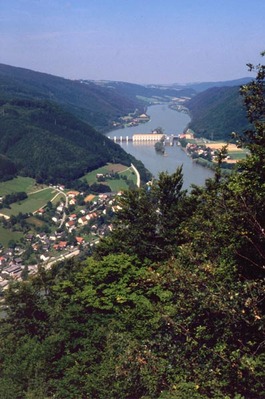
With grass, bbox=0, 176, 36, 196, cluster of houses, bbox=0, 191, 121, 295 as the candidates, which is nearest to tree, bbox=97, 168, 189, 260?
cluster of houses, bbox=0, 191, 121, 295

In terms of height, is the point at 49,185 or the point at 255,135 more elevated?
the point at 255,135

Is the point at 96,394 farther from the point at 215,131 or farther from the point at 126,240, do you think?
the point at 215,131

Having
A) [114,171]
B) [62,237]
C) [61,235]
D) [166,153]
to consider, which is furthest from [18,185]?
[166,153]

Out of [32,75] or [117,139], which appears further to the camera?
[32,75]

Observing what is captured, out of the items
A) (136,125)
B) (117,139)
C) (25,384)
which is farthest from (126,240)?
(136,125)

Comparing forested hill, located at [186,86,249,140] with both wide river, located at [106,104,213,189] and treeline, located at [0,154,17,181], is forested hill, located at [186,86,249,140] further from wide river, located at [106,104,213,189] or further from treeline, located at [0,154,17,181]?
treeline, located at [0,154,17,181]

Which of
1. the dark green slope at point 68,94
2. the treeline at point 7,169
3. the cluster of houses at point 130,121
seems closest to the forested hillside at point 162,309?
the treeline at point 7,169

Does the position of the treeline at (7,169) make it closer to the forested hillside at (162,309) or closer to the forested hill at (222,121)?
the forested hill at (222,121)
